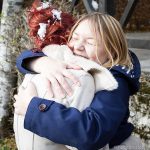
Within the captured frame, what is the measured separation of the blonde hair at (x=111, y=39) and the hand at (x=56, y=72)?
17 centimetres

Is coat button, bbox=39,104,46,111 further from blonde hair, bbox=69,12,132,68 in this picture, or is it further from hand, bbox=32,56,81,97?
blonde hair, bbox=69,12,132,68

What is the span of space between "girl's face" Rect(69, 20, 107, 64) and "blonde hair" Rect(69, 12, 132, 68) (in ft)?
0.06

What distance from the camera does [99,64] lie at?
215 cm

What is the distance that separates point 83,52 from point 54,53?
151mm

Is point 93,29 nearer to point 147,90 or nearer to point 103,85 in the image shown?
point 103,85

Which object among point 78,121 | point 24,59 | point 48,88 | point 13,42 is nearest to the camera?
point 78,121

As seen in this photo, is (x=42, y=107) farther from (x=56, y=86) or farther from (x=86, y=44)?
(x=86, y=44)

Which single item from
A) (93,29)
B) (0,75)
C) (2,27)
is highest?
(93,29)

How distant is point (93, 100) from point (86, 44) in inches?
11.9

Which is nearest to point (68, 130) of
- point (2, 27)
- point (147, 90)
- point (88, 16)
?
point (88, 16)

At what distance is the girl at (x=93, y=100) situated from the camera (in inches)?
76.0

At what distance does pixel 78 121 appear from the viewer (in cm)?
192

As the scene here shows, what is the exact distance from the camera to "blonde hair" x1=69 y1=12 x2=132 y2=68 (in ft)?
7.09

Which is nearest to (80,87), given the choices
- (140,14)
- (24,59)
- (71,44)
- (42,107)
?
(42,107)
